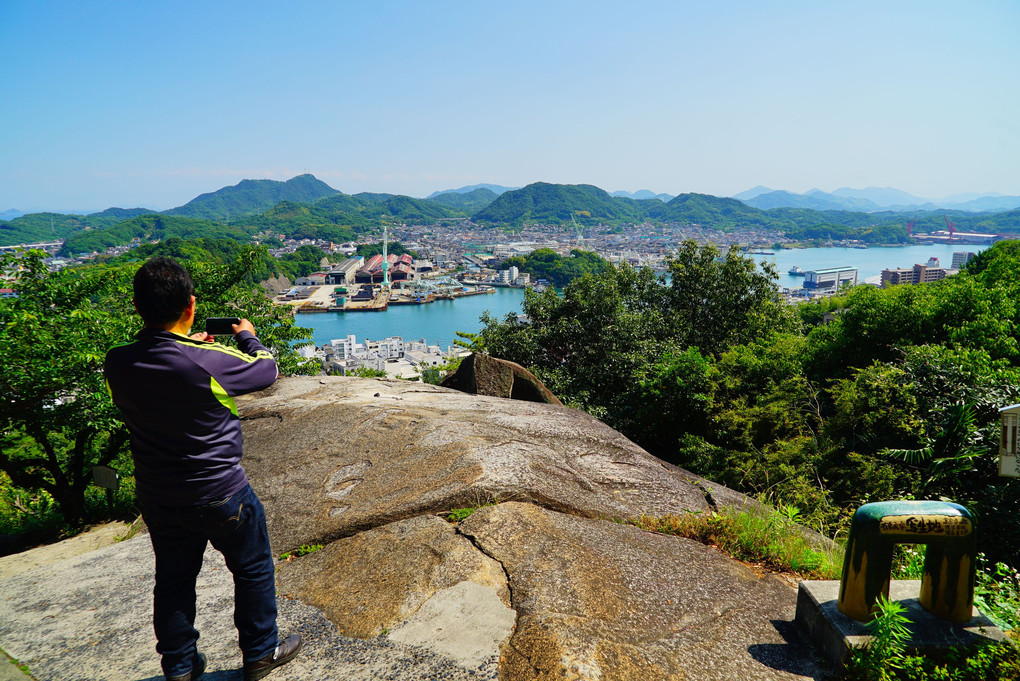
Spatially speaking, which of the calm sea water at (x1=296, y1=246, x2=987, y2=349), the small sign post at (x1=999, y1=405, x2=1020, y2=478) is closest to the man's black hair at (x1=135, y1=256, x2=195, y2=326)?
the small sign post at (x1=999, y1=405, x2=1020, y2=478)

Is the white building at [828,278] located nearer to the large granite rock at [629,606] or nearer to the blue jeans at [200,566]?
the large granite rock at [629,606]

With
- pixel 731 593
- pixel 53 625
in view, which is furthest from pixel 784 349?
pixel 53 625

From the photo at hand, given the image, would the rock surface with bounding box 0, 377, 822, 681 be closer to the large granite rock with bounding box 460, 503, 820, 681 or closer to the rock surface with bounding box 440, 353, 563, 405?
the large granite rock with bounding box 460, 503, 820, 681

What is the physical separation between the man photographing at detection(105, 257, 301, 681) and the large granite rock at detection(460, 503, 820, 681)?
1.21 meters

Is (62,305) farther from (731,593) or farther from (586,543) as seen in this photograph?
(731,593)

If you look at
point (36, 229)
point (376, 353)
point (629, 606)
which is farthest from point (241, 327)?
point (36, 229)

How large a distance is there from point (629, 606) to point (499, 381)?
588cm

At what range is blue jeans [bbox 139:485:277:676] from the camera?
7.48ft

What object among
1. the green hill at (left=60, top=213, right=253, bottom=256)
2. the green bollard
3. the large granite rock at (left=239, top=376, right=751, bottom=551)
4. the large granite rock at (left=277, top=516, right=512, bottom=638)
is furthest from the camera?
the green hill at (left=60, top=213, right=253, bottom=256)

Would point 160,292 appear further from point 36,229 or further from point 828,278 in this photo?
point 36,229

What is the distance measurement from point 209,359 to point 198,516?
0.65m

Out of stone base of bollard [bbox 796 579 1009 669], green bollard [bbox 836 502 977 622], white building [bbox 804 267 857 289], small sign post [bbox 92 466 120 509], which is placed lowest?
white building [bbox 804 267 857 289]

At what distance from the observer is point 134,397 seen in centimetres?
221

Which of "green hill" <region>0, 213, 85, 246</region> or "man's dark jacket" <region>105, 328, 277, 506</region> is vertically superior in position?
"green hill" <region>0, 213, 85, 246</region>
